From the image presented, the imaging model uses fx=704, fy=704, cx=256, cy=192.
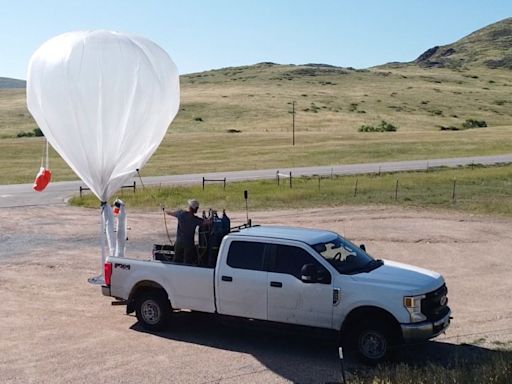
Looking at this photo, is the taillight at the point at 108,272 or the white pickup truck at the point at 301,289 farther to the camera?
the taillight at the point at 108,272

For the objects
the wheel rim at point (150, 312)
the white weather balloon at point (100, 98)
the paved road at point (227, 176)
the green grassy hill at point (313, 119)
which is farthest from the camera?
the green grassy hill at point (313, 119)

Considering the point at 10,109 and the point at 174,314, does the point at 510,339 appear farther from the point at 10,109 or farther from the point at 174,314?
the point at 10,109

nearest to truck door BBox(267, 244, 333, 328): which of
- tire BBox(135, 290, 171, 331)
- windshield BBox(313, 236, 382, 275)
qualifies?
windshield BBox(313, 236, 382, 275)

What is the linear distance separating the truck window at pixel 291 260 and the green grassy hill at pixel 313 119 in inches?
1594

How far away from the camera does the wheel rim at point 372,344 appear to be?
422 inches

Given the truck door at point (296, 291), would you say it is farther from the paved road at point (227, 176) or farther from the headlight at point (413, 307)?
the paved road at point (227, 176)

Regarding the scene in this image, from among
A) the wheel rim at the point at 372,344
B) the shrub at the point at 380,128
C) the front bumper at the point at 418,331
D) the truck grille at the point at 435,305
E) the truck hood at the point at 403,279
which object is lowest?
the wheel rim at the point at 372,344

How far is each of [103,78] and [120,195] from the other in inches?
813

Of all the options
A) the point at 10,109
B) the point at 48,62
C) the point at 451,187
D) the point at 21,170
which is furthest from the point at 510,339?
the point at 10,109

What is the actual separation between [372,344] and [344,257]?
1.60m

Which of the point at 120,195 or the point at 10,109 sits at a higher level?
the point at 10,109

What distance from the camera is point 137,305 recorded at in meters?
12.8

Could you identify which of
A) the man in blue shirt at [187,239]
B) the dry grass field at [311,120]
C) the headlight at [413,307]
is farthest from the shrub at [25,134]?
the headlight at [413,307]

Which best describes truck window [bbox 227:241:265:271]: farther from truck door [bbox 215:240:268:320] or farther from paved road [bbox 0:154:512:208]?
paved road [bbox 0:154:512:208]
